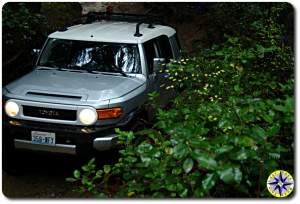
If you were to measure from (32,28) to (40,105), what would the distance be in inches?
107

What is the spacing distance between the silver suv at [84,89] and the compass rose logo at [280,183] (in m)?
2.35

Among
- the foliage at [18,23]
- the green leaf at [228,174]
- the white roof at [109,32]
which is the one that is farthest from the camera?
the foliage at [18,23]

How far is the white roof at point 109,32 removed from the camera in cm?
629

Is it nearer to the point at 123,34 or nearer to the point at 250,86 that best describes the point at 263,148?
the point at 250,86

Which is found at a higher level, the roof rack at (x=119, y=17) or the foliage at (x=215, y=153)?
the roof rack at (x=119, y=17)

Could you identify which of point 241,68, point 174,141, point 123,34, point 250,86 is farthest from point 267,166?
point 123,34

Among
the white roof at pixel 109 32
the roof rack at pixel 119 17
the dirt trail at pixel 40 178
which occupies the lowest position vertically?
the dirt trail at pixel 40 178

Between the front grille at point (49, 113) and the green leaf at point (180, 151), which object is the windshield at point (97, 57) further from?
the green leaf at point (180, 151)

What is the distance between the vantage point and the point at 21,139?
5.34 meters

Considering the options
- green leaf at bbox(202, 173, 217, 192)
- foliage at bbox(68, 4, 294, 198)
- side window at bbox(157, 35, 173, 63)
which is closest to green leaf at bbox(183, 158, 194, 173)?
foliage at bbox(68, 4, 294, 198)

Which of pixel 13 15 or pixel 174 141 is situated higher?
pixel 13 15

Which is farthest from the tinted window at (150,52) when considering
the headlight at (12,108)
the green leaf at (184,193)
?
the green leaf at (184,193)

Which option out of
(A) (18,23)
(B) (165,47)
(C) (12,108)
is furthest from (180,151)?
(A) (18,23)

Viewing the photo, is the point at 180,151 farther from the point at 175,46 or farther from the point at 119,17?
the point at 119,17
